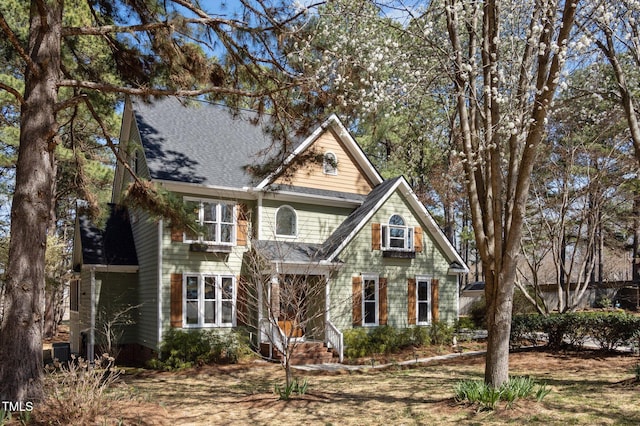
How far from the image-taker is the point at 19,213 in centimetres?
809

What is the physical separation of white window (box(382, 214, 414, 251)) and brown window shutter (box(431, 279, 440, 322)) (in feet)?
5.34

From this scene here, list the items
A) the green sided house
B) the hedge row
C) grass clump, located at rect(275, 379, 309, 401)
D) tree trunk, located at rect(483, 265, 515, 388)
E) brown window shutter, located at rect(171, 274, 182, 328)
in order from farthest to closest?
the green sided house, brown window shutter, located at rect(171, 274, 182, 328), the hedge row, grass clump, located at rect(275, 379, 309, 401), tree trunk, located at rect(483, 265, 515, 388)

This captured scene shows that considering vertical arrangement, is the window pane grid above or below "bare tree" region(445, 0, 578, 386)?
below

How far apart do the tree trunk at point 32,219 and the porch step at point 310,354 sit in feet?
28.7

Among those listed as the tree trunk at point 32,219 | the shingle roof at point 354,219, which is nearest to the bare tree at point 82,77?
the tree trunk at point 32,219

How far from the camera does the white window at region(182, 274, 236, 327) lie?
52.7 feet

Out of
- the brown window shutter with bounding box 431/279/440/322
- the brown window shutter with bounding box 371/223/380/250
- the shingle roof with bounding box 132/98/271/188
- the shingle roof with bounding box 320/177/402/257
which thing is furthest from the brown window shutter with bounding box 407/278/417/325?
the shingle roof with bounding box 132/98/271/188

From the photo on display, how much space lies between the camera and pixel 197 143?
17969mm

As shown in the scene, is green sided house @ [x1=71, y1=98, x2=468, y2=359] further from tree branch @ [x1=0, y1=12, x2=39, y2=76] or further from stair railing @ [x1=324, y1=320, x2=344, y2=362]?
tree branch @ [x1=0, y1=12, x2=39, y2=76]

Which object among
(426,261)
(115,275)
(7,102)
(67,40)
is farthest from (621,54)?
(7,102)

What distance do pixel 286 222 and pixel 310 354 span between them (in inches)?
174

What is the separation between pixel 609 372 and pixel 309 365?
7608 millimetres

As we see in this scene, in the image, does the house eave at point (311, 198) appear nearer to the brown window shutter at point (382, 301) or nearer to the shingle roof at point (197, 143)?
the shingle roof at point (197, 143)

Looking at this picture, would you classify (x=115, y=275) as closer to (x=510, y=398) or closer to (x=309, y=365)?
(x=309, y=365)
